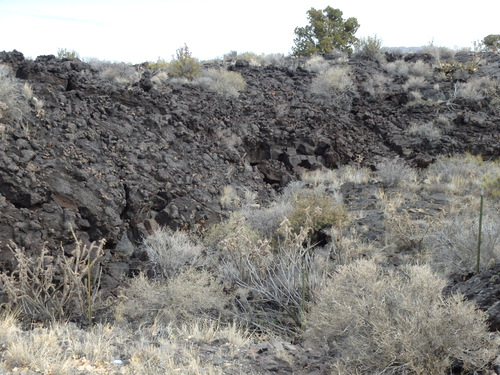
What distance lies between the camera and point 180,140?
12703mm

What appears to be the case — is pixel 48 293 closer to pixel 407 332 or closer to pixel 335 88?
pixel 407 332

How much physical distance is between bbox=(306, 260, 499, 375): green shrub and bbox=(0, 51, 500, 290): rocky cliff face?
528 cm

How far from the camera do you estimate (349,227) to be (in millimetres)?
9805

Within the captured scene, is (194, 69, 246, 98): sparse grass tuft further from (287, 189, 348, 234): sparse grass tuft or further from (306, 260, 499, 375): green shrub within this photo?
(306, 260, 499, 375): green shrub

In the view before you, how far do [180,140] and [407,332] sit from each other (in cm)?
974

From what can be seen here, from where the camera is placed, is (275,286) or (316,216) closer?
(275,286)

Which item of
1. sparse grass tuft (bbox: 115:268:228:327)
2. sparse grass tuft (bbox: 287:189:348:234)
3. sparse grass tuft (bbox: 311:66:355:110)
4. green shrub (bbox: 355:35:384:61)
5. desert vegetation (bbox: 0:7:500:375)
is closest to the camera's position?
desert vegetation (bbox: 0:7:500:375)

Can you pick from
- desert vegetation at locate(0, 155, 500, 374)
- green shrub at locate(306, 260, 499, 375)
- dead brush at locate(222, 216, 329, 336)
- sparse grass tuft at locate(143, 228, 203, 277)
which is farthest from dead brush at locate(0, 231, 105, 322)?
green shrub at locate(306, 260, 499, 375)

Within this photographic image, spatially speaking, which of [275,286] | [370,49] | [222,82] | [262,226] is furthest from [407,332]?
[370,49]

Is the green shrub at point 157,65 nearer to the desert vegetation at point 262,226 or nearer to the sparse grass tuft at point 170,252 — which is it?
the desert vegetation at point 262,226

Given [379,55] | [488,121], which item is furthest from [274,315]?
[379,55]

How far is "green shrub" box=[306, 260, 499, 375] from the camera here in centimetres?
369

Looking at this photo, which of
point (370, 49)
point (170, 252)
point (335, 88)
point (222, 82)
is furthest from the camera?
point (370, 49)

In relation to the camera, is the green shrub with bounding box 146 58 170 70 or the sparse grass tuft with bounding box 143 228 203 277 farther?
the green shrub with bounding box 146 58 170 70
